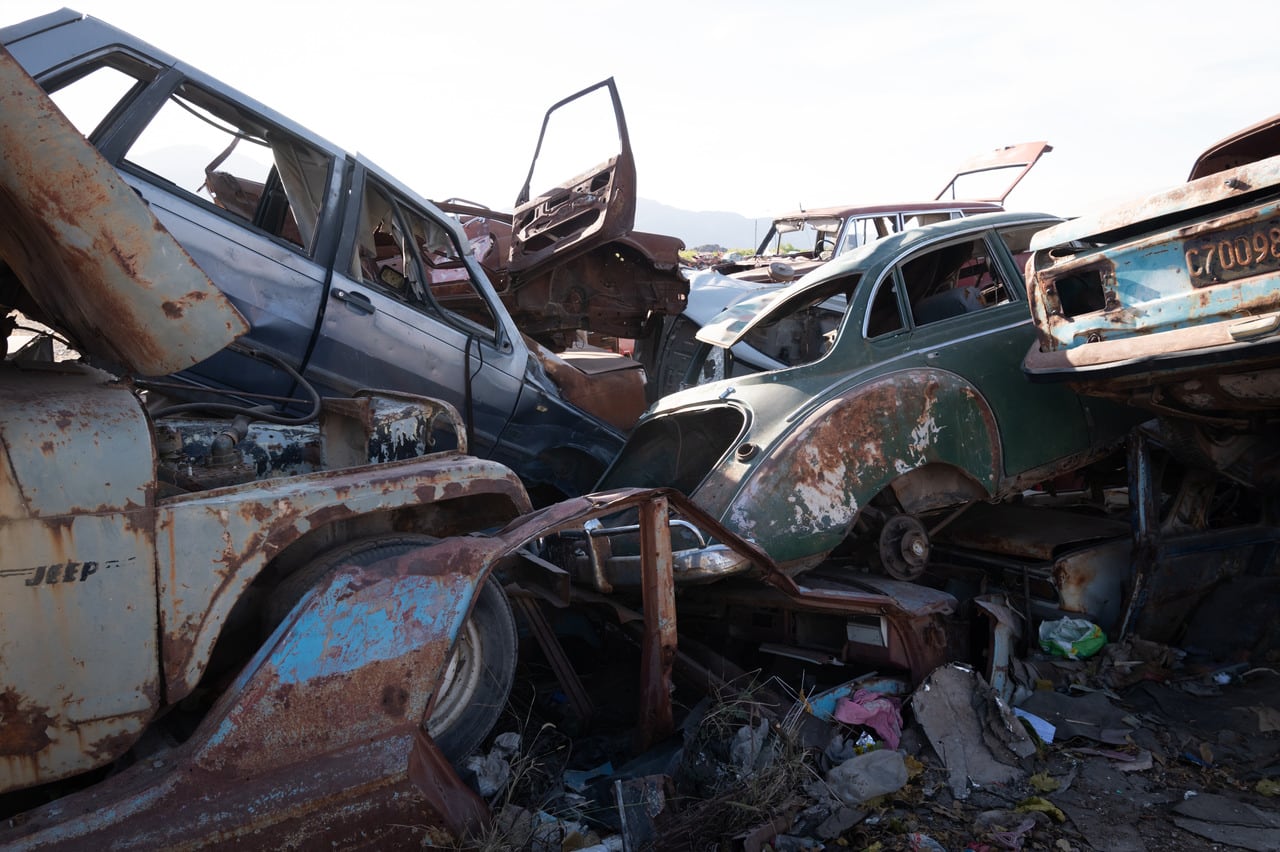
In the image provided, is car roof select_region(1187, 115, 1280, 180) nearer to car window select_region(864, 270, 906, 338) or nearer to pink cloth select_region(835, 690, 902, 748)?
car window select_region(864, 270, 906, 338)

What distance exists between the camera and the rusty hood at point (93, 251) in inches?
78.6

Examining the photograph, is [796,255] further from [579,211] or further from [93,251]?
[93,251]

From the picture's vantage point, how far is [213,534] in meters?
2.32

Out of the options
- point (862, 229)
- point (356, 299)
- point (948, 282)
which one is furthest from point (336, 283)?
point (862, 229)

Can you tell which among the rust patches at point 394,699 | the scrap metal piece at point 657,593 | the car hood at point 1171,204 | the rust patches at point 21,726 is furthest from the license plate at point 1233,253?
the rust patches at point 21,726

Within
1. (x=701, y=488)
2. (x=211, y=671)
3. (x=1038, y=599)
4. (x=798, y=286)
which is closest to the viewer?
(x=211, y=671)

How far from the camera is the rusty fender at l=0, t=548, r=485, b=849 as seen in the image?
7.02 feet

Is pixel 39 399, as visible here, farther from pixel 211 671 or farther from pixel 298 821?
pixel 298 821

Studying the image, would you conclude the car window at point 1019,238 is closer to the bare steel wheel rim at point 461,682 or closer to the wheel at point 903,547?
the wheel at point 903,547

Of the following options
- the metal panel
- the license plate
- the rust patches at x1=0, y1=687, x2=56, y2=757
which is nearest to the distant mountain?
the license plate

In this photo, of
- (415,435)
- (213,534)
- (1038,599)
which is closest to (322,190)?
(415,435)

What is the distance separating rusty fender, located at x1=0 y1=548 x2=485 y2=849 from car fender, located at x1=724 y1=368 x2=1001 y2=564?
4.92ft

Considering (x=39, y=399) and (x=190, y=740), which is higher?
(x=39, y=399)

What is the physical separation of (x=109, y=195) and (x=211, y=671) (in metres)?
1.39
